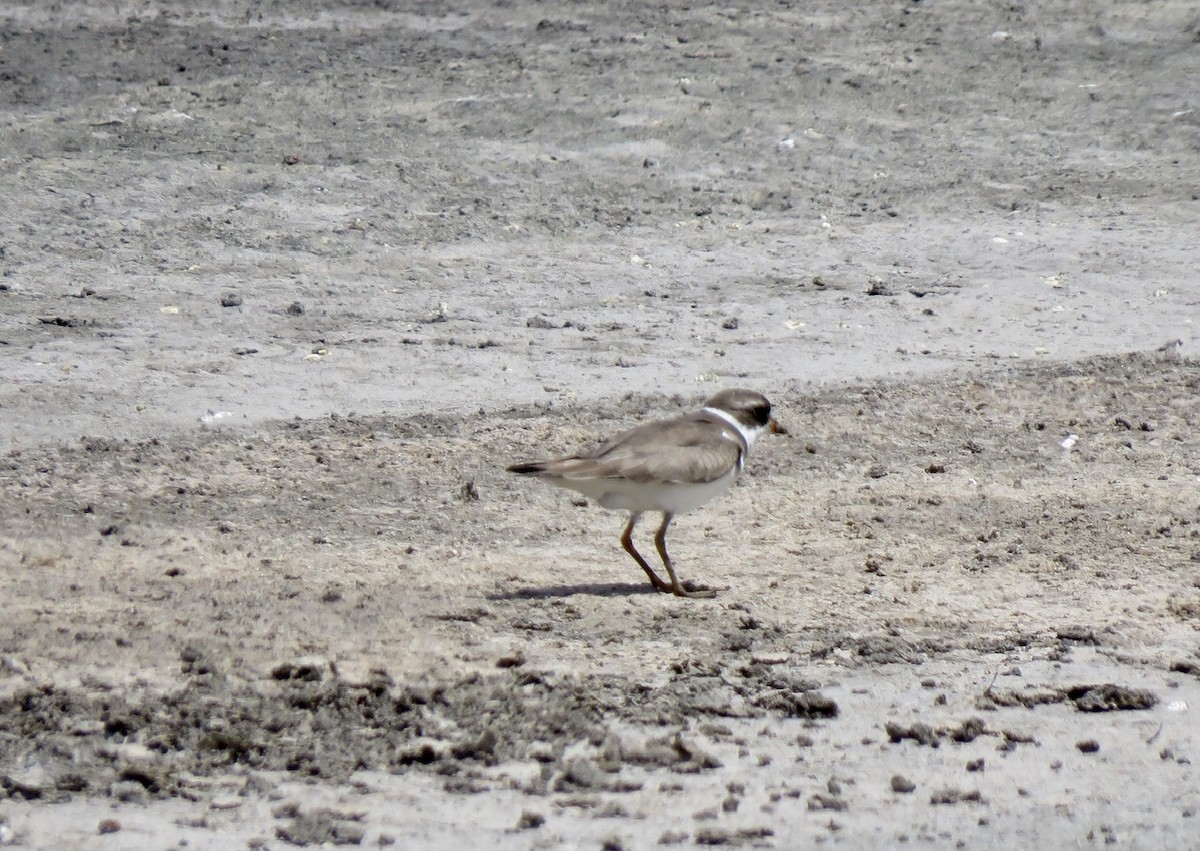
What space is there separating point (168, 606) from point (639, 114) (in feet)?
28.6

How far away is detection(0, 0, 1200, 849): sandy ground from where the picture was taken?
203 inches

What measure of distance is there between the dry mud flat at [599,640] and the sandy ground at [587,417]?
1.0 inches

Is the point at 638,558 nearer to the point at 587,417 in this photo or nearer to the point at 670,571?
the point at 670,571

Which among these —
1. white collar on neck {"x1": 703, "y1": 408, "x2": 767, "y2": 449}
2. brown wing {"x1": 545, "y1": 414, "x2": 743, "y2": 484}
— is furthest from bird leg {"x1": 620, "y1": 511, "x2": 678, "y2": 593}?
white collar on neck {"x1": 703, "y1": 408, "x2": 767, "y2": 449}

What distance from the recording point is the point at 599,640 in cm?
630

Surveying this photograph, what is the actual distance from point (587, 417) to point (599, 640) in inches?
113

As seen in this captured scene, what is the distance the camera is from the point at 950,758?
5.29 m

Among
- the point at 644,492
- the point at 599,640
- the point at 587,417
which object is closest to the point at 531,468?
the point at 644,492

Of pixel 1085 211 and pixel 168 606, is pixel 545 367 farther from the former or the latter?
pixel 1085 211

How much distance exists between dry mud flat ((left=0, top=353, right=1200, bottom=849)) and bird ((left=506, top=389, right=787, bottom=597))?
0.93 feet

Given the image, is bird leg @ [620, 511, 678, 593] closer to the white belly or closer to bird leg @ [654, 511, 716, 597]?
bird leg @ [654, 511, 716, 597]

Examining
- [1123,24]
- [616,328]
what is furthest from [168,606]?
[1123,24]

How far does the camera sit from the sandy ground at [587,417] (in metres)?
5.16

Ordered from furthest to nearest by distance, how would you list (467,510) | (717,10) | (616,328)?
1. (717,10)
2. (616,328)
3. (467,510)
